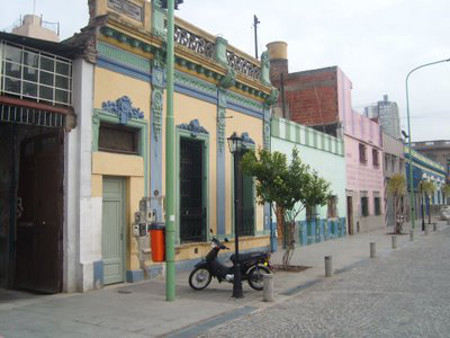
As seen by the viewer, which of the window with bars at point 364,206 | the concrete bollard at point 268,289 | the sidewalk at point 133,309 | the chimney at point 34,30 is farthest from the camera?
the window with bars at point 364,206

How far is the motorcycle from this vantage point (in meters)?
9.73

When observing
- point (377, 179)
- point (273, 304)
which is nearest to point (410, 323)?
point (273, 304)

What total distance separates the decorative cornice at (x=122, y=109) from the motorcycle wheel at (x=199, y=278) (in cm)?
384

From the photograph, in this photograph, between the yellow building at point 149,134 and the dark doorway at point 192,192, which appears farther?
the dark doorway at point 192,192

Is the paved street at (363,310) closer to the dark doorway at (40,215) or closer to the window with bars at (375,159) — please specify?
the dark doorway at (40,215)

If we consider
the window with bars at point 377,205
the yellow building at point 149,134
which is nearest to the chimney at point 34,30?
the yellow building at point 149,134

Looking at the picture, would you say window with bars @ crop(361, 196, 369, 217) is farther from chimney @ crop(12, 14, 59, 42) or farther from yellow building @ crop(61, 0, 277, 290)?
chimney @ crop(12, 14, 59, 42)

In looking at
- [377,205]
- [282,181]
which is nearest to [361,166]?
[377,205]

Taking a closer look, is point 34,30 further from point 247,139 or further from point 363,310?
point 363,310

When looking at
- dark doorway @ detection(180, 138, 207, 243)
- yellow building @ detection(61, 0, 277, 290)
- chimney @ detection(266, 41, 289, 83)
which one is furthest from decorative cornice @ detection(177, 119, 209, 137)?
chimney @ detection(266, 41, 289, 83)

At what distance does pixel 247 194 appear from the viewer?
16141 millimetres

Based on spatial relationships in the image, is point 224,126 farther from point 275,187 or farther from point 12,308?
point 12,308

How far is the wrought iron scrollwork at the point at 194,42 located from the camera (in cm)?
1268

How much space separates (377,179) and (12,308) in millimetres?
27436
